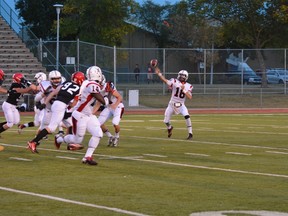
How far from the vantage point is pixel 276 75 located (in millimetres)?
47531

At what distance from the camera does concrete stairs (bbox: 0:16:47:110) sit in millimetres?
43688

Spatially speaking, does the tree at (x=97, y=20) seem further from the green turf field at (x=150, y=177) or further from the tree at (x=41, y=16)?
the green turf field at (x=150, y=177)

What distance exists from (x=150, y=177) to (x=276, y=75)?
35.0 metres

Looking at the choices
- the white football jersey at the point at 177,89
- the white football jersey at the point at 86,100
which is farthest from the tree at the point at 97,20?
the white football jersey at the point at 86,100

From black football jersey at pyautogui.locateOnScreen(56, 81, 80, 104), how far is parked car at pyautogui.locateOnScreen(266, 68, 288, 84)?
101 ft

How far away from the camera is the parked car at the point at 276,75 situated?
46.7 metres

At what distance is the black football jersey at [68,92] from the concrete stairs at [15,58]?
25.8 meters

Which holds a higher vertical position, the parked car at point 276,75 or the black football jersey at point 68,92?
the black football jersey at point 68,92

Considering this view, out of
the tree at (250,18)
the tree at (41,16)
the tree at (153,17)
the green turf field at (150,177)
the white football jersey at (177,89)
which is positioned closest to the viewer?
the green turf field at (150,177)

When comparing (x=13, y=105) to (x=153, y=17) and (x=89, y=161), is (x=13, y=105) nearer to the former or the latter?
(x=89, y=161)

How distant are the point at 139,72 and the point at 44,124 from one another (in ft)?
87.1

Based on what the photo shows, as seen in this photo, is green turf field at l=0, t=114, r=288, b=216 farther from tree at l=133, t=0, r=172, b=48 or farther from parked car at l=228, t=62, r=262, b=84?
tree at l=133, t=0, r=172, b=48

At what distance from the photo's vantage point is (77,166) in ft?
49.1

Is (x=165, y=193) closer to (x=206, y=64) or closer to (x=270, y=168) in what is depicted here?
(x=270, y=168)
